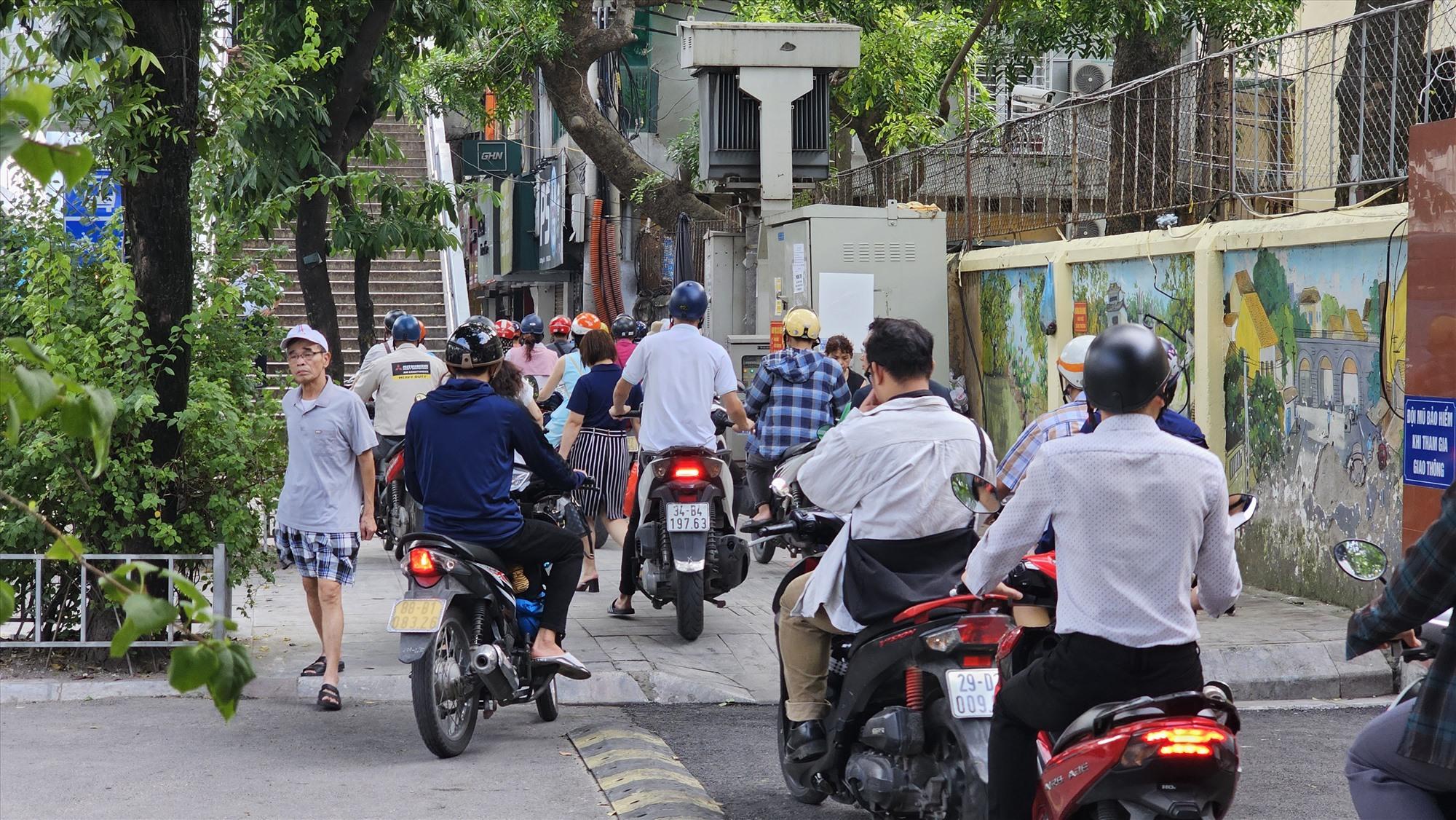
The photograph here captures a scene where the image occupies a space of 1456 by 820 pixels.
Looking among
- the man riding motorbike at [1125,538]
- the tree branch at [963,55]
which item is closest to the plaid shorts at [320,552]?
the man riding motorbike at [1125,538]

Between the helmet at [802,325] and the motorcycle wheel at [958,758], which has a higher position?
the helmet at [802,325]

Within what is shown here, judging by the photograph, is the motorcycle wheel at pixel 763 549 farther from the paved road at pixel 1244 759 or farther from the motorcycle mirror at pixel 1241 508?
the motorcycle mirror at pixel 1241 508

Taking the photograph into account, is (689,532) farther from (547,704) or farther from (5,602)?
(5,602)

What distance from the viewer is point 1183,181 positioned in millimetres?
11469

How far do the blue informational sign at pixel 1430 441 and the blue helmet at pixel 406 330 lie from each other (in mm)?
6967

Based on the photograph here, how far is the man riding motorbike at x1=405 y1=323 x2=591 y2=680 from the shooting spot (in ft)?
21.5

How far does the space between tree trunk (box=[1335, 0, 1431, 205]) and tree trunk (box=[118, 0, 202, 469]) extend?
6379 millimetres

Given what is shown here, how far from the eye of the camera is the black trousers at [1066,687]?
12.0ft

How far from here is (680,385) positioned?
892 cm

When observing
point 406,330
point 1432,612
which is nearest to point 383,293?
point 406,330

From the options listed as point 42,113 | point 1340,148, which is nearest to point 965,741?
point 42,113

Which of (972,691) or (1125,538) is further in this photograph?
(972,691)

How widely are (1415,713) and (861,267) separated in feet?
37.3

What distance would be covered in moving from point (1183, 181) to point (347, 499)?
675 cm
